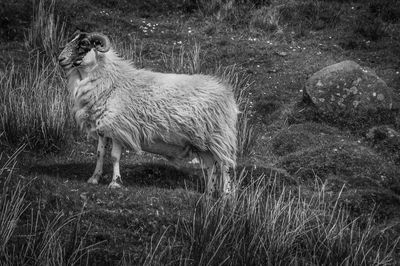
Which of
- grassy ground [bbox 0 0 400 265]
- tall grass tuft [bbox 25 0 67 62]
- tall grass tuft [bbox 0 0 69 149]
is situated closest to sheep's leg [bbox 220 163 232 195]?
grassy ground [bbox 0 0 400 265]

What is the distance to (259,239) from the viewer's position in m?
7.83

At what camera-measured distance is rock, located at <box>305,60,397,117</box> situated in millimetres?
13164

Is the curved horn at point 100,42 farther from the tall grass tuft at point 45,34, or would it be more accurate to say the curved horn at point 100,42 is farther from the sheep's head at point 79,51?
the tall grass tuft at point 45,34

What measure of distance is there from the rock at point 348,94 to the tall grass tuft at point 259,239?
5.12 m

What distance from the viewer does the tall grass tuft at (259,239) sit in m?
7.64

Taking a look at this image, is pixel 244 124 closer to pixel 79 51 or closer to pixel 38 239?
pixel 79 51

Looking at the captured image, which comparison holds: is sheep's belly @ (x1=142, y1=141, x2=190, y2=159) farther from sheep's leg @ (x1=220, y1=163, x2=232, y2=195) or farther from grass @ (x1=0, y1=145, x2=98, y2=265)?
grass @ (x1=0, y1=145, x2=98, y2=265)

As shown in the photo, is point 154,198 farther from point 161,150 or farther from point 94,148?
point 94,148

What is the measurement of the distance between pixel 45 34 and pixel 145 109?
5.74 metres

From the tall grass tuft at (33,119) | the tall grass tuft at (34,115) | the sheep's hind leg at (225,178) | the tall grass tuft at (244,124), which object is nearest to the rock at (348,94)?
the tall grass tuft at (244,124)

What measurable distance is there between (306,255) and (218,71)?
5.66 meters

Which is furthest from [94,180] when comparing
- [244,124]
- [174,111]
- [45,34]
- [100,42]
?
[45,34]

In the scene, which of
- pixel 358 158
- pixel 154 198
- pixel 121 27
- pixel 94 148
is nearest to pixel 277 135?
pixel 358 158

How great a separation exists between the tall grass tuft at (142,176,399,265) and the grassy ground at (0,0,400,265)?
0.02 meters
